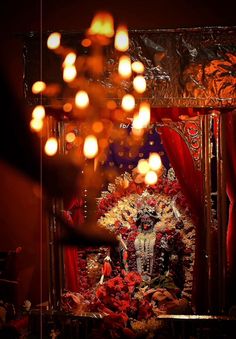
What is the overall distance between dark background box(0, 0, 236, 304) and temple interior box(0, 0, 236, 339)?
15 millimetres

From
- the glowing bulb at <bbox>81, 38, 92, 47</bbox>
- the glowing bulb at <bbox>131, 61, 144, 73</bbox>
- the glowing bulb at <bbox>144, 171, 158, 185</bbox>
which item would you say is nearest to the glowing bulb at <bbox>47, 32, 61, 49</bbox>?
the glowing bulb at <bbox>81, 38, 92, 47</bbox>

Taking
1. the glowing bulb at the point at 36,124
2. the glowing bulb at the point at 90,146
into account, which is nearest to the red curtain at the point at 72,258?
the glowing bulb at the point at 90,146

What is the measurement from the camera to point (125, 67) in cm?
583

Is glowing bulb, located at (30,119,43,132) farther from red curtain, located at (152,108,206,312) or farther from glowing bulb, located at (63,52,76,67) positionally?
red curtain, located at (152,108,206,312)

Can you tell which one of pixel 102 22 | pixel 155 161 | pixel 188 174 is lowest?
pixel 188 174

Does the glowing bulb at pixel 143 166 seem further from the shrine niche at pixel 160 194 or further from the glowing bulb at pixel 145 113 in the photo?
the glowing bulb at pixel 145 113

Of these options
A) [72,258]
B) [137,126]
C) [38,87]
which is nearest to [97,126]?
[137,126]

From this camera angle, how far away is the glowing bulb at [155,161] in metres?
6.61

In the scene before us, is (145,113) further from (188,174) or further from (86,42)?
(86,42)

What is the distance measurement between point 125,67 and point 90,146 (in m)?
1.20

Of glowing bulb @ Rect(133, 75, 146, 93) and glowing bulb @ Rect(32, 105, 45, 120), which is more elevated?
glowing bulb @ Rect(133, 75, 146, 93)

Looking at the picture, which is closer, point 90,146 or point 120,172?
Result: point 90,146

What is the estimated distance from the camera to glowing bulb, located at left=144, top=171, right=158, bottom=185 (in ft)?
21.8

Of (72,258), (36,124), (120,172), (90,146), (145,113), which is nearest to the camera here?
(145,113)
